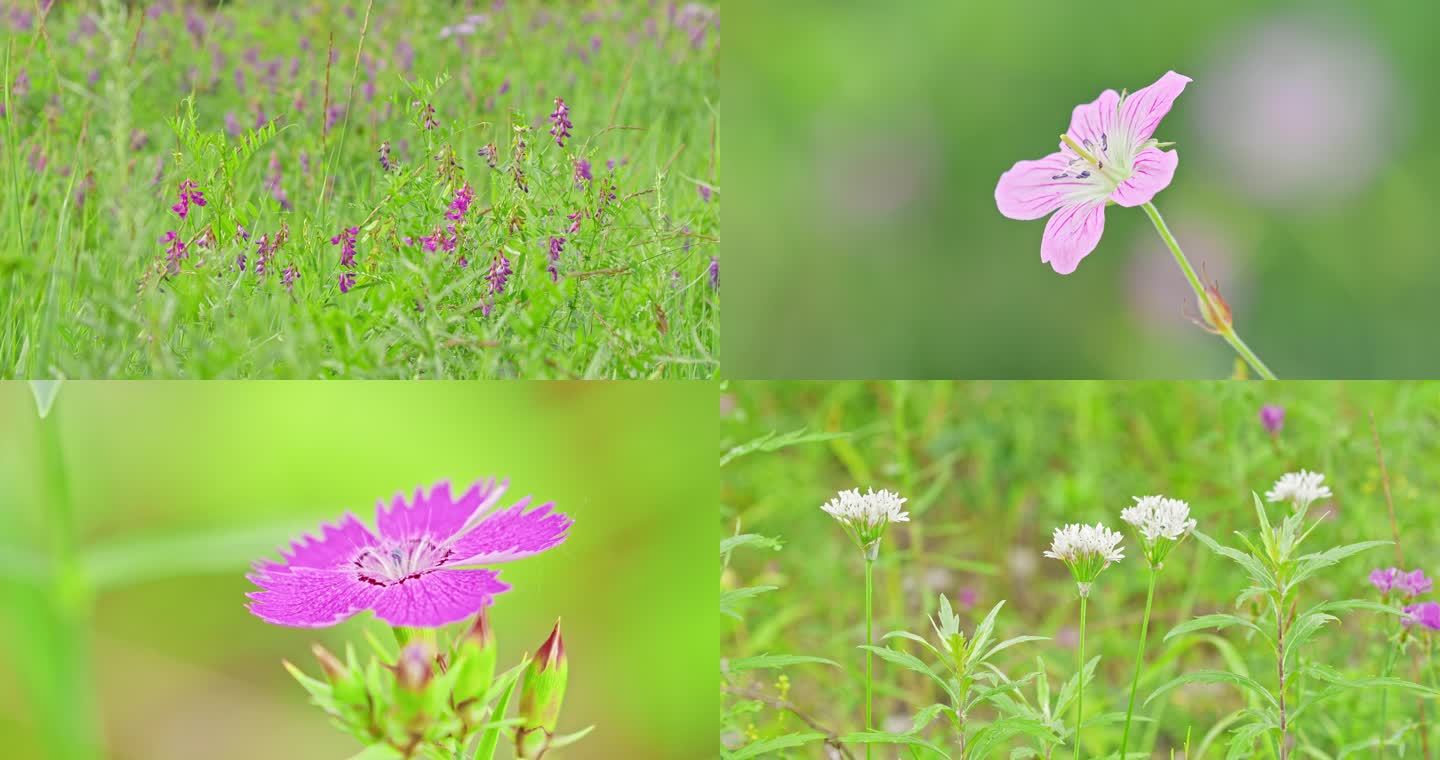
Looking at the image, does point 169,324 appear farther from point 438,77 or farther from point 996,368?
point 996,368

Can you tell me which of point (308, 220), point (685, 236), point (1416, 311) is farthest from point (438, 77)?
point (1416, 311)

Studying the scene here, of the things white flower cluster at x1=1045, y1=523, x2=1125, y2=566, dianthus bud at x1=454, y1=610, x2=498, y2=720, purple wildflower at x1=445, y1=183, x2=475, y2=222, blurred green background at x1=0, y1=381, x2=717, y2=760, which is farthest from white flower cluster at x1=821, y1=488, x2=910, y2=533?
purple wildflower at x1=445, y1=183, x2=475, y2=222

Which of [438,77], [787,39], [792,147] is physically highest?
[787,39]

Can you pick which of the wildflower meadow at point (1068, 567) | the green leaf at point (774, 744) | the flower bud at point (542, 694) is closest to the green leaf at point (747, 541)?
the wildflower meadow at point (1068, 567)

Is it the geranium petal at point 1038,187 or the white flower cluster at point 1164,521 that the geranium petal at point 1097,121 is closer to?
the geranium petal at point 1038,187

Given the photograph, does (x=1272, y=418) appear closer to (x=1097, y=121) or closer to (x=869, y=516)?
(x=1097, y=121)

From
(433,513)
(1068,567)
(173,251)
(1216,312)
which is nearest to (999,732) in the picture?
(1068,567)
